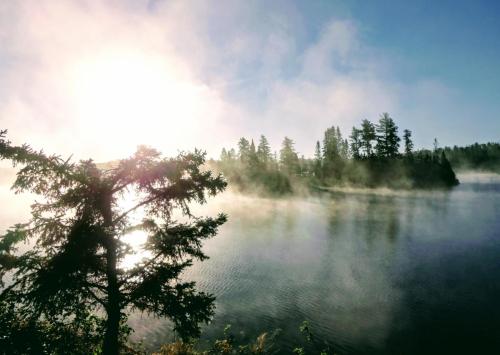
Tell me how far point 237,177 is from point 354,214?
59.8 m

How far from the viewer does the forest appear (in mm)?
104438

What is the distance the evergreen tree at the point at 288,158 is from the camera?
397 ft

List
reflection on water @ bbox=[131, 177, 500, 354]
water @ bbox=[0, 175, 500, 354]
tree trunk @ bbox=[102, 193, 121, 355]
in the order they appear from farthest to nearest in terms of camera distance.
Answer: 1. reflection on water @ bbox=[131, 177, 500, 354]
2. water @ bbox=[0, 175, 500, 354]
3. tree trunk @ bbox=[102, 193, 121, 355]

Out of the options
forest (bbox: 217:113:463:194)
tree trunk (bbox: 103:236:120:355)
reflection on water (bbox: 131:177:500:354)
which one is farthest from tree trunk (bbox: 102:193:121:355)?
forest (bbox: 217:113:463:194)

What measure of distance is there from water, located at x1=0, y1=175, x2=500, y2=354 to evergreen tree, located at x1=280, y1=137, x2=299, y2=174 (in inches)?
2705

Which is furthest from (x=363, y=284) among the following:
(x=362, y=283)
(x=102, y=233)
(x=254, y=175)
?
(x=254, y=175)

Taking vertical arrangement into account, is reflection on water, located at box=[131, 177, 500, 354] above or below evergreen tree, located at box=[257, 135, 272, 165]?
below

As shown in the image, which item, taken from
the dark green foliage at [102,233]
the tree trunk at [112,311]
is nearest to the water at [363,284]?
the tree trunk at [112,311]

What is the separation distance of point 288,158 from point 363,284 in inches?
3789

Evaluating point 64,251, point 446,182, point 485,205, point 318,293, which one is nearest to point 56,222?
point 64,251

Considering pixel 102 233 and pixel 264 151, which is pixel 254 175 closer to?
pixel 264 151

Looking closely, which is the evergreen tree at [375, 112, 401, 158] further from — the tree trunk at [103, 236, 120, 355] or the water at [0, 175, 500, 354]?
the tree trunk at [103, 236, 120, 355]

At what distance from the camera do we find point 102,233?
8055 mm

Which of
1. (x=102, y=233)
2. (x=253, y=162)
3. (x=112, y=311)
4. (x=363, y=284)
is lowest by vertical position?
(x=363, y=284)
